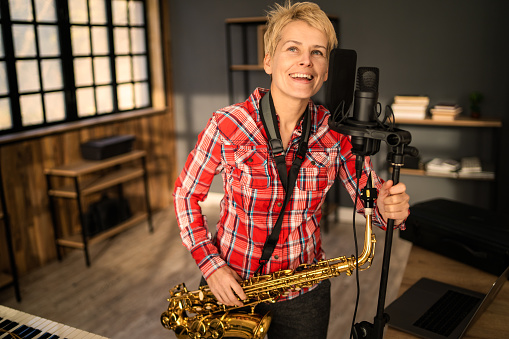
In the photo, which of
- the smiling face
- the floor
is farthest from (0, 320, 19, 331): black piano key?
the floor

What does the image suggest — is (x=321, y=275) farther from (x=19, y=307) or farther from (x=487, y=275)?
(x=19, y=307)

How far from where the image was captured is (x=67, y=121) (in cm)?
406

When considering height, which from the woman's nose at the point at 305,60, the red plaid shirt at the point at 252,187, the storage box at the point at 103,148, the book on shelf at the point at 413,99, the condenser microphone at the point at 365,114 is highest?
the woman's nose at the point at 305,60

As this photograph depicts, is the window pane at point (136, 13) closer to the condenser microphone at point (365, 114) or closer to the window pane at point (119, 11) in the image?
the window pane at point (119, 11)

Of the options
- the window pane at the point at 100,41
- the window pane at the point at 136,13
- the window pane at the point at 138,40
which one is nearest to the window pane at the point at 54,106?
the window pane at the point at 100,41

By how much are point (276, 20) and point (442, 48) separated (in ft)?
10.5

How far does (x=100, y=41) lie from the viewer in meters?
4.37

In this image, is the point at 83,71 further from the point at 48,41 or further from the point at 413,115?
the point at 413,115

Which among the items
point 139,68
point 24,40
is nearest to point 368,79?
point 24,40

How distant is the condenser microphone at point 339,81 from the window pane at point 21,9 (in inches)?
129

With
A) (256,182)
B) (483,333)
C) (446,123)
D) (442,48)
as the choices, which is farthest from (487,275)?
(442,48)

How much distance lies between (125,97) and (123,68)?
0.30m

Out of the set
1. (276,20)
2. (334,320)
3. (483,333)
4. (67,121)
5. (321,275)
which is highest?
(276,20)

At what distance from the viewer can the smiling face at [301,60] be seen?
53.0 inches
